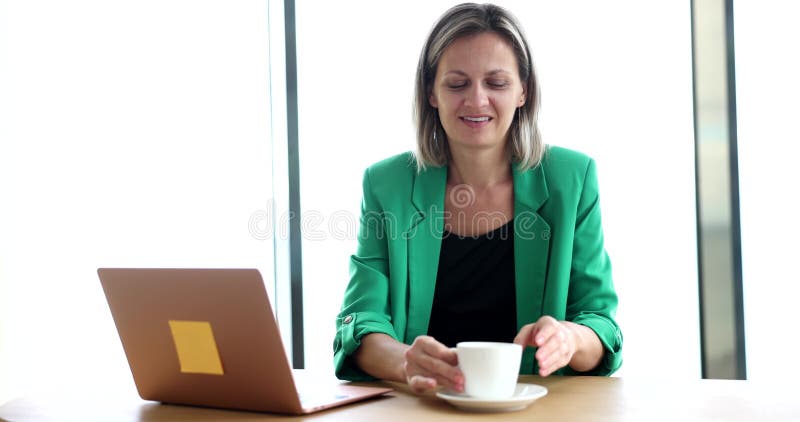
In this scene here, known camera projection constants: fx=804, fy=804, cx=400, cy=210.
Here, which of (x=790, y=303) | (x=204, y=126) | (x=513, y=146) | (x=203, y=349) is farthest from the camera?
(x=204, y=126)

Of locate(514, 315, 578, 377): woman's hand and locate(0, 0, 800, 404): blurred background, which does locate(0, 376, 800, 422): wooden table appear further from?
locate(0, 0, 800, 404): blurred background

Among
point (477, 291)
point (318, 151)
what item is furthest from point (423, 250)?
point (318, 151)

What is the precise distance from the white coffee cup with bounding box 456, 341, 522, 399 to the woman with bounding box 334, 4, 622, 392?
0.47m

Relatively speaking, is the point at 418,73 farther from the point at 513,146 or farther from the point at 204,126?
the point at 204,126

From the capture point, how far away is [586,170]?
169 centimetres

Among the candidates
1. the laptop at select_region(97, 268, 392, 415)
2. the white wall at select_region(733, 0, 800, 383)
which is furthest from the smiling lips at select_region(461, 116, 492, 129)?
the white wall at select_region(733, 0, 800, 383)

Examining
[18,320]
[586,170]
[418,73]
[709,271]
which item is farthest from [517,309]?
[18,320]

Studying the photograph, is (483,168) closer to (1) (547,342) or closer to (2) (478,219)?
(2) (478,219)

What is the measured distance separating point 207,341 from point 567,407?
18.4 inches

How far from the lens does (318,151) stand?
3072mm

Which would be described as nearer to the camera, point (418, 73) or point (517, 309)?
point (517, 309)

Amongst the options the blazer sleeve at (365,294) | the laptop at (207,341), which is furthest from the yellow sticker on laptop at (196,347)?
the blazer sleeve at (365,294)

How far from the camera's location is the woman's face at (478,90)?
1.71 meters

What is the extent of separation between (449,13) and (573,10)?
1046 mm
